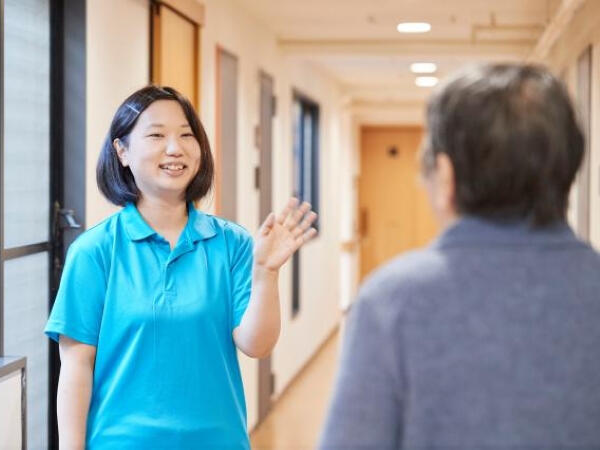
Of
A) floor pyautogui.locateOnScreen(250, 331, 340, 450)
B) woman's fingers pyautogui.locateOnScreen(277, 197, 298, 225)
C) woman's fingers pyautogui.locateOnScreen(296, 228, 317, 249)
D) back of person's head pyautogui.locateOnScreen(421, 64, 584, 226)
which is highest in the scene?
back of person's head pyautogui.locateOnScreen(421, 64, 584, 226)

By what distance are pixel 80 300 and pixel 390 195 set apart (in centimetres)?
1063

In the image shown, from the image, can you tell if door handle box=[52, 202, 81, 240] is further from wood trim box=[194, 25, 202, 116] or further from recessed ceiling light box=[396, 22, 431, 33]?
recessed ceiling light box=[396, 22, 431, 33]

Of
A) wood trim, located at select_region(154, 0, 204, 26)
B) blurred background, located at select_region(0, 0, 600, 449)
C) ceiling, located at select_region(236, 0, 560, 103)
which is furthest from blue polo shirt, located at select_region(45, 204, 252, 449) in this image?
ceiling, located at select_region(236, 0, 560, 103)

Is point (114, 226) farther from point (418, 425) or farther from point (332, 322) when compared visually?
point (332, 322)

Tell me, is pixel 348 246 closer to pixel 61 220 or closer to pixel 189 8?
pixel 189 8

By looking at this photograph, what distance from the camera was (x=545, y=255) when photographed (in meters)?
1.06

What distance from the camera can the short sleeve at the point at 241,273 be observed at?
6.15 feet

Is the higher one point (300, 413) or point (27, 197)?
point (27, 197)

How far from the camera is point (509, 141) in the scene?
40.1 inches

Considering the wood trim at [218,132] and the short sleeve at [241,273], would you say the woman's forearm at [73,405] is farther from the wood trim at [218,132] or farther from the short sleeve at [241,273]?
the wood trim at [218,132]

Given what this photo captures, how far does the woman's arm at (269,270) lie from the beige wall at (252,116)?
119cm

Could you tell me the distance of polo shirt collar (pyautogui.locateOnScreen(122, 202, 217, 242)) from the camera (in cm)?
188

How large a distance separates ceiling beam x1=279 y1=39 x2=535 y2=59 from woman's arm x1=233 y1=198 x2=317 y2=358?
405 cm

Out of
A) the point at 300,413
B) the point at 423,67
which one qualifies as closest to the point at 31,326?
the point at 300,413
